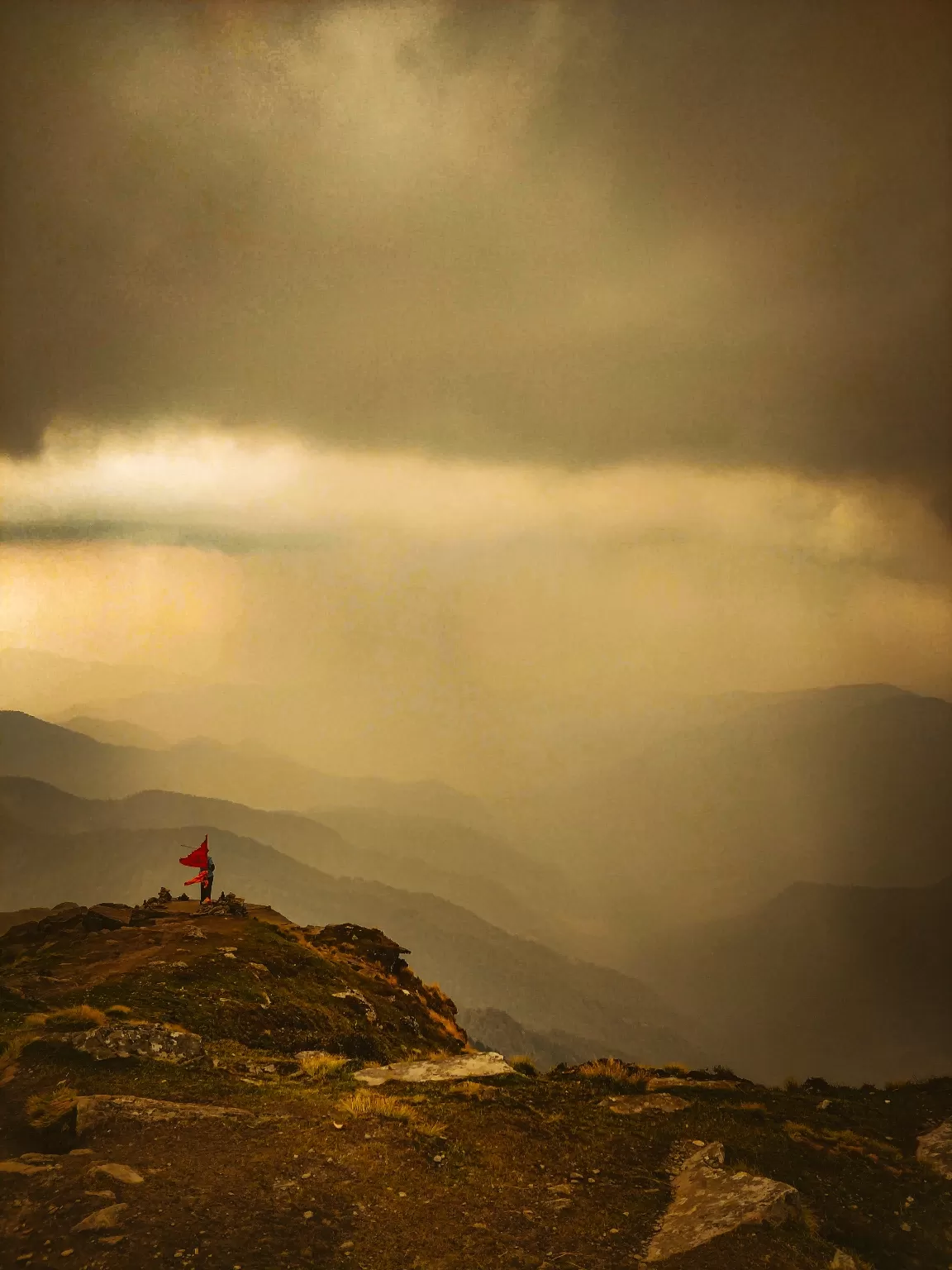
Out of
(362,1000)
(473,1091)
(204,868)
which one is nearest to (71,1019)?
(473,1091)

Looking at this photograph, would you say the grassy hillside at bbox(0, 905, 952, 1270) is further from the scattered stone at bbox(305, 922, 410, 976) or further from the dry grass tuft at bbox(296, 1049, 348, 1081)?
the scattered stone at bbox(305, 922, 410, 976)

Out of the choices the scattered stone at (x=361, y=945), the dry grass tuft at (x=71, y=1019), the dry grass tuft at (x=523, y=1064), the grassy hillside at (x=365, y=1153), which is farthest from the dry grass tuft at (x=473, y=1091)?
the scattered stone at (x=361, y=945)

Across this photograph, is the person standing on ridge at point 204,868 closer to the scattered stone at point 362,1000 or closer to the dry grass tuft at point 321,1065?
the scattered stone at point 362,1000

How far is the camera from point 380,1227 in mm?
11508

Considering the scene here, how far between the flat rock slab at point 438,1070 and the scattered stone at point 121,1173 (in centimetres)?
706

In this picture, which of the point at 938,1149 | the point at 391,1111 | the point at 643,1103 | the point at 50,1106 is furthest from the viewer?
the point at 643,1103

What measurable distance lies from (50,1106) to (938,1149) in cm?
1892

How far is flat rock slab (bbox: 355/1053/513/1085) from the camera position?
1845cm

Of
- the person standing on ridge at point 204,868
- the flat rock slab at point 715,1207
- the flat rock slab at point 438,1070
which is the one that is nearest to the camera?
the flat rock slab at point 715,1207

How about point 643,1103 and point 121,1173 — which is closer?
point 121,1173

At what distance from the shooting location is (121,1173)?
38.3 ft

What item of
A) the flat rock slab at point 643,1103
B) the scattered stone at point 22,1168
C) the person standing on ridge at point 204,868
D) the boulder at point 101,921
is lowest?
the flat rock slab at point 643,1103

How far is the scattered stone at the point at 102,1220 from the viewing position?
1036cm

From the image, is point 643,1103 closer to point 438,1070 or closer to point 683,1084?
point 683,1084
